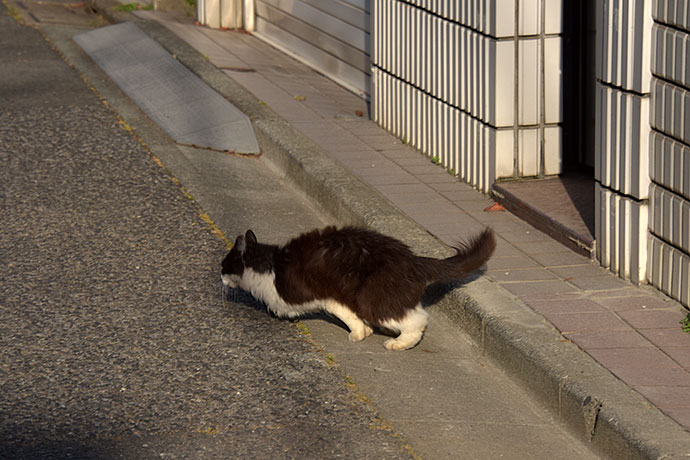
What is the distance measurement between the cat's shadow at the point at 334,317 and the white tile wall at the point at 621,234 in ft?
2.22

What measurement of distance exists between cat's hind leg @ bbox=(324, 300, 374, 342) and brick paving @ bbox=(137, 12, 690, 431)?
76cm

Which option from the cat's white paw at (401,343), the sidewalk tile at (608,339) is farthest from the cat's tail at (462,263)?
the sidewalk tile at (608,339)

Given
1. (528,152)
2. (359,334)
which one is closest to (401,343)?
(359,334)

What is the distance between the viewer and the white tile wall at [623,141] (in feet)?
17.3

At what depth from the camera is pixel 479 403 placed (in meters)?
4.65

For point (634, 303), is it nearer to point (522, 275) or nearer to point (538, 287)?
point (538, 287)

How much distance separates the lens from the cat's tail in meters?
5.04

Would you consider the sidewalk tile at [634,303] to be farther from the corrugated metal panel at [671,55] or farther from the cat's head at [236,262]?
the cat's head at [236,262]

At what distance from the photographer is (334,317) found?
5.66 metres

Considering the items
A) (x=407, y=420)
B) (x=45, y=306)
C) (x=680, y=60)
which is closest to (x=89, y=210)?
(x=45, y=306)

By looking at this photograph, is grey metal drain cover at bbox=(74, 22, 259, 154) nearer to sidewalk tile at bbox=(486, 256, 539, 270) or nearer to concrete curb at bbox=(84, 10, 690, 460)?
concrete curb at bbox=(84, 10, 690, 460)

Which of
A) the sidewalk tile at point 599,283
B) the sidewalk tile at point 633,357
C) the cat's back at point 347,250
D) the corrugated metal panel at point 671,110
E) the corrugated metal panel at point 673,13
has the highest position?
the corrugated metal panel at point 673,13

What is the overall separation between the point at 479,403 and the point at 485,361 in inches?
17.8

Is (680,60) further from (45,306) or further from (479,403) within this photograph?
(45,306)
